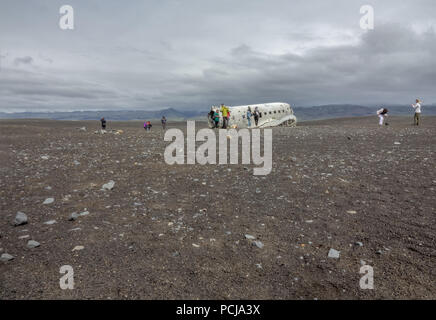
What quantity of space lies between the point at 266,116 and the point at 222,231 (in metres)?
41.2

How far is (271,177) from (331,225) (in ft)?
13.6

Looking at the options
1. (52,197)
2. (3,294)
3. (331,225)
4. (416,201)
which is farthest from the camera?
(52,197)

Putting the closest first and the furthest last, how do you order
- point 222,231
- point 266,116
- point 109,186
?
point 222,231, point 109,186, point 266,116

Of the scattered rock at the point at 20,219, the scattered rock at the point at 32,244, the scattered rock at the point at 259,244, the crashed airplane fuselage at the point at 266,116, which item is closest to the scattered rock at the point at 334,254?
the scattered rock at the point at 259,244

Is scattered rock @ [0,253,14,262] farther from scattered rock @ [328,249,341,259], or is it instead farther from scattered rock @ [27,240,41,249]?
scattered rock @ [328,249,341,259]

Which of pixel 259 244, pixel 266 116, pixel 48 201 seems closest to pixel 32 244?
pixel 48 201

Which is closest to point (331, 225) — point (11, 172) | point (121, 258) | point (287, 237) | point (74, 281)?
point (287, 237)

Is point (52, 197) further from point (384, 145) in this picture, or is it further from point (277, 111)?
point (277, 111)

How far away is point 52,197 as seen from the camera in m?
8.20

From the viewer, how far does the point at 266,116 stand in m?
45.5

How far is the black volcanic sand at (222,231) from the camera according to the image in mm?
4332

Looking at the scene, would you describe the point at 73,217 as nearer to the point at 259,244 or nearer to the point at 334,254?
the point at 259,244

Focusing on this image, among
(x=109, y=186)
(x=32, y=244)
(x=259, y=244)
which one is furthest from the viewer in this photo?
(x=109, y=186)

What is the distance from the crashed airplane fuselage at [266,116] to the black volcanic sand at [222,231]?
3187cm
